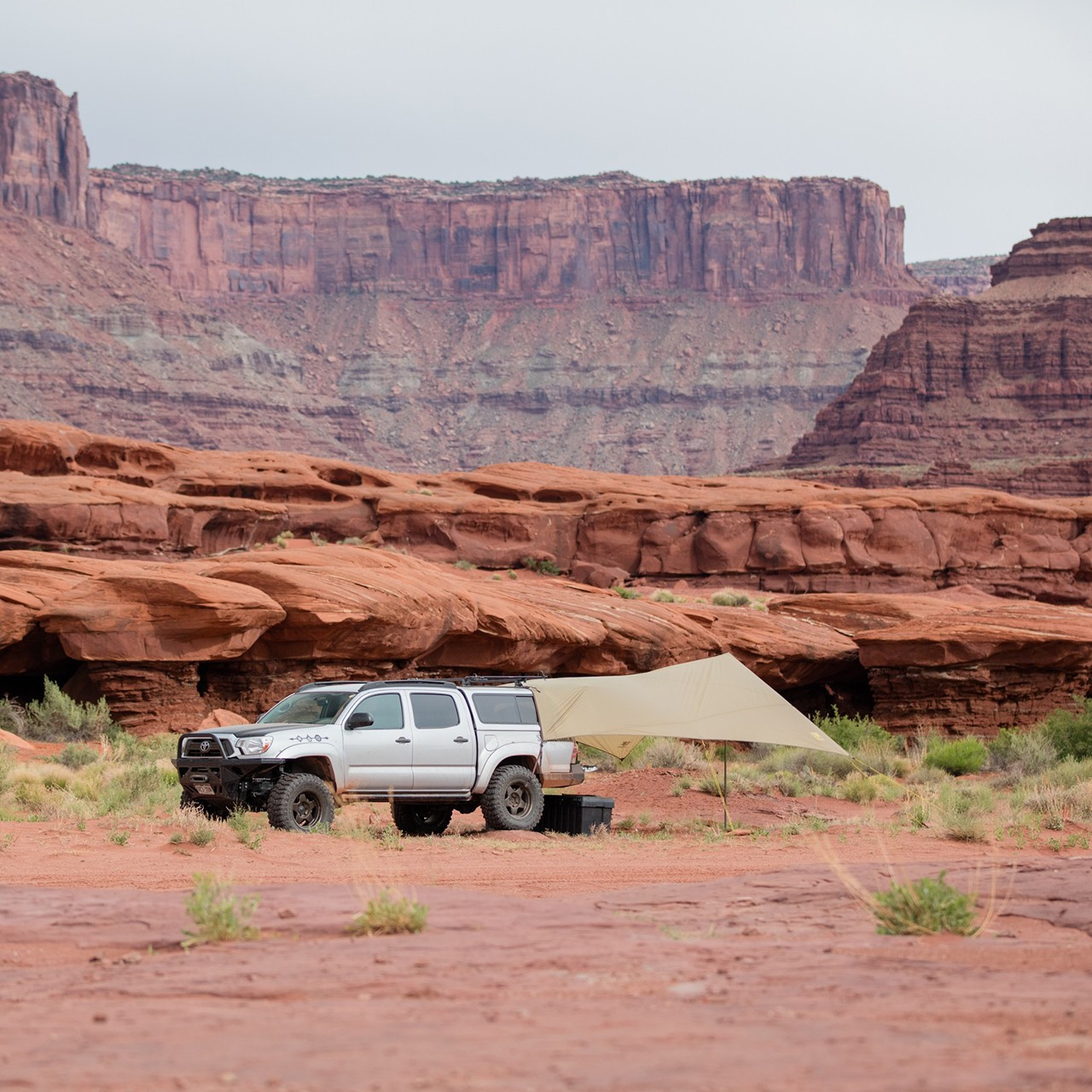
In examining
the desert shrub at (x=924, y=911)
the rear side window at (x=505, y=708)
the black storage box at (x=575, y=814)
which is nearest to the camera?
the desert shrub at (x=924, y=911)

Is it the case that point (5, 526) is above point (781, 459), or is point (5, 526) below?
below

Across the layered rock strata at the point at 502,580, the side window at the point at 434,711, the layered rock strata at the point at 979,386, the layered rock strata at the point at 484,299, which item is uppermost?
the layered rock strata at the point at 484,299

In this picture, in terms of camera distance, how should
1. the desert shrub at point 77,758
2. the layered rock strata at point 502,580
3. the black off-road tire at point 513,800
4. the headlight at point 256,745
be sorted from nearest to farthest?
the headlight at point 256,745, the black off-road tire at point 513,800, the desert shrub at point 77,758, the layered rock strata at point 502,580

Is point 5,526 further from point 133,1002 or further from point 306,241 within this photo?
point 306,241

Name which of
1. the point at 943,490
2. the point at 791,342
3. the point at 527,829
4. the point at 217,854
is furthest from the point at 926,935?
the point at 791,342

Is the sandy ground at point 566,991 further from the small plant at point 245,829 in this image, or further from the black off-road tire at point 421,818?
the black off-road tire at point 421,818

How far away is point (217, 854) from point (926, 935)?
7.19 m

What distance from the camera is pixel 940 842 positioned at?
1505 cm

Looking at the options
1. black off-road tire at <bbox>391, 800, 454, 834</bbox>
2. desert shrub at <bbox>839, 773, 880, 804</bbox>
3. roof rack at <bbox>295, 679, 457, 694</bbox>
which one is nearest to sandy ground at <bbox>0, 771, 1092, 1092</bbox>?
roof rack at <bbox>295, 679, 457, 694</bbox>

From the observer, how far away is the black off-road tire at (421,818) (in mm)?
15938

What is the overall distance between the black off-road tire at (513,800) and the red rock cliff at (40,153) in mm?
129352

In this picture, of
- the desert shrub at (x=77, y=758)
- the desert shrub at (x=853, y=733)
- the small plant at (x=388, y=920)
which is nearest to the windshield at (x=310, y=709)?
the desert shrub at (x=77, y=758)

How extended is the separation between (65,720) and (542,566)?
18.9 metres

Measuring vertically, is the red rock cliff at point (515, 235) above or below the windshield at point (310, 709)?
above
